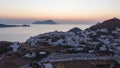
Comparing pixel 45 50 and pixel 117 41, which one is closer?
pixel 45 50

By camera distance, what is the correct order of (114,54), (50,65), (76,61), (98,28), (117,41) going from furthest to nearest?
(98,28) → (117,41) → (114,54) → (76,61) → (50,65)

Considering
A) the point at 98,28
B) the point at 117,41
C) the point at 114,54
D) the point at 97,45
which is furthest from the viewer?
the point at 98,28

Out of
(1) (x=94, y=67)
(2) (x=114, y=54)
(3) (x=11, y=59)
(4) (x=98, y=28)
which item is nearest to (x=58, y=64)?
(1) (x=94, y=67)

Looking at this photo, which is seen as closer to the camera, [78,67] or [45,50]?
[78,67]

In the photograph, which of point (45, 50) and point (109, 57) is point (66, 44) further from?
point (109, 57)

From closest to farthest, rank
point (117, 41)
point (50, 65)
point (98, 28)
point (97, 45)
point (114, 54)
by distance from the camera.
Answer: point (50, 65) → point (114, 54) → point (97, 45) → point (117, 41) → point (98, 28)

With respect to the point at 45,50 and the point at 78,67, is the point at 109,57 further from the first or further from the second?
the point at 45,50

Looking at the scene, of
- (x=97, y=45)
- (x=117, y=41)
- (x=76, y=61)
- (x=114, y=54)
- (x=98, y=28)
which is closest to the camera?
(x=76, y=61)

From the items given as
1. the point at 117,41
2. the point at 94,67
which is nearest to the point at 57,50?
the point at 94,67
